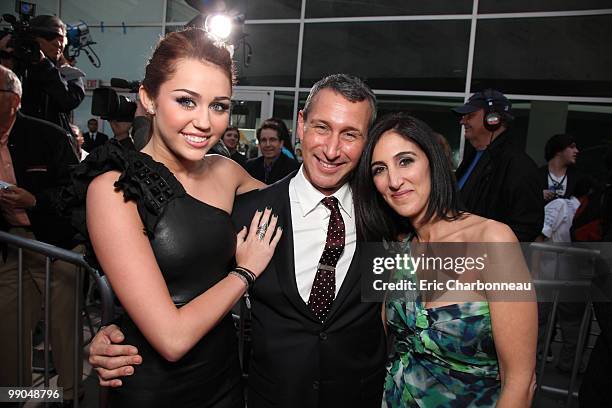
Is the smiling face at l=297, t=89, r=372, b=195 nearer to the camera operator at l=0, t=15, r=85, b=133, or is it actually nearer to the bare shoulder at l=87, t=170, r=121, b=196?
the bare shoulder at l=87, t=170, r=121, b=196

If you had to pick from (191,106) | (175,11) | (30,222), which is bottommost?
(30,222)

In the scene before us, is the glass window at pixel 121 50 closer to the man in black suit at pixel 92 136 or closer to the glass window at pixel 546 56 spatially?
the man in black suit at pixel 92 136

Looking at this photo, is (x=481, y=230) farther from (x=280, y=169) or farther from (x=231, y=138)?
(x=231, y=138)

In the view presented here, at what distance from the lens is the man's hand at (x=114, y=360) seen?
162cm

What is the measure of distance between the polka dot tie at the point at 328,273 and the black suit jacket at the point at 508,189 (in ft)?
6.24

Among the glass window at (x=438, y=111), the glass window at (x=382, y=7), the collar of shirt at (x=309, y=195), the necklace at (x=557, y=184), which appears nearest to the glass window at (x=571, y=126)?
the glass window at (x=438, y=111)

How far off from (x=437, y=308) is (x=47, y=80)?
3.15 metres

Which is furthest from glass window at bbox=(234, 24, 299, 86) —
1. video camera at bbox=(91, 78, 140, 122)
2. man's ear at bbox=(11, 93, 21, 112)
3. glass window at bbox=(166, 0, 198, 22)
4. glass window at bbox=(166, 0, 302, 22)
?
video camera at bbox=(91, 78, 140, 122)

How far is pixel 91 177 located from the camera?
5.13 ft

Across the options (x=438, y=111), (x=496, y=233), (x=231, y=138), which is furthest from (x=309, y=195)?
(x=438, y=111)

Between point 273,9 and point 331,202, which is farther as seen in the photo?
point 273,9

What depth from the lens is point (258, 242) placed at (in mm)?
1842

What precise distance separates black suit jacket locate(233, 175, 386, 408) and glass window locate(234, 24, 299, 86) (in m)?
8.26

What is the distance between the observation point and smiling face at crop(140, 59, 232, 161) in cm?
160
